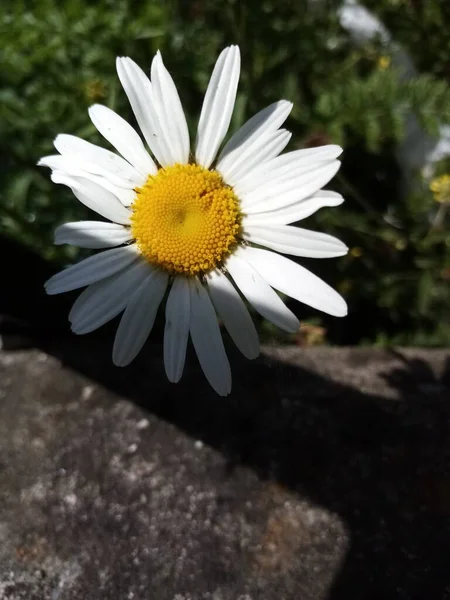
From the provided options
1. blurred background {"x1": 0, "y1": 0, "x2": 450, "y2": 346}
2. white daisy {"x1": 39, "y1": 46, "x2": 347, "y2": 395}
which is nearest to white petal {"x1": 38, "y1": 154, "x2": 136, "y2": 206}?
white daisy {"x1": 39, "y1": 46, "x2": 347, "y2": 395}

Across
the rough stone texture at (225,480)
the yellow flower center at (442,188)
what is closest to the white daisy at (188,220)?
the rough stone texture at (225,480)

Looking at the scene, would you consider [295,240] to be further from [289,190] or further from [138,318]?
[138,318]

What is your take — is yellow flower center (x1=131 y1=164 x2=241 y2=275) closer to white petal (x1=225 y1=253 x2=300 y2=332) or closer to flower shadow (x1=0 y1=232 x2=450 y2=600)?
white petal (x1=225 y1=253 x2=300 y2=332)

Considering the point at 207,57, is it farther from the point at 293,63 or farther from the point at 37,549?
the point at 37,549

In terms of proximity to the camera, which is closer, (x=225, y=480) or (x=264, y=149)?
(x=264, y=149)

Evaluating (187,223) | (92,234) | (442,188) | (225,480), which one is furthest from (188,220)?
(442,188)

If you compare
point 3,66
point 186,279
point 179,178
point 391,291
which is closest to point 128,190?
point 179,178
